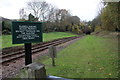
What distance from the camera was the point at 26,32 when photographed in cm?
396

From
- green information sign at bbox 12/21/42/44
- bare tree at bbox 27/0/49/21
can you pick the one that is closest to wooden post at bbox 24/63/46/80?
green information sign at bbox 12/21/42/44

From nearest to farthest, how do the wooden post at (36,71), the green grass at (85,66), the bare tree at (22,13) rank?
the wooden post at (36,71) → the green grass at (85,66) → the bare tree at (22,13)

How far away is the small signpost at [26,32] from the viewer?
3.84m

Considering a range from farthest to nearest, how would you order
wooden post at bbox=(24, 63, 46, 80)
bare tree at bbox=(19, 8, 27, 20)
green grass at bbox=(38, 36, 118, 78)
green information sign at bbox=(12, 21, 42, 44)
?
bare tree at bbox=(19, 8, 27, 20), green grass at bbox=(38, 36, 118, 78), green information sign at bbox=(12, 21, 42, 44), wooden post at bbox=(24, 63, 46, 80)

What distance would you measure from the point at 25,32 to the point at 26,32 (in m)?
0.03

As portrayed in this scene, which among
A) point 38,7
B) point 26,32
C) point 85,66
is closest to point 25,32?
point 26,32

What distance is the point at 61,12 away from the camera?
214ft

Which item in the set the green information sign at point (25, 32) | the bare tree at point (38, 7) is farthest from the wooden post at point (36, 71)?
the bare tree at point (38, 7)

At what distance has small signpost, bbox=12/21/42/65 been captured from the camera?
12.6ft

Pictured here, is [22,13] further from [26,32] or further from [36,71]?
[36,71]

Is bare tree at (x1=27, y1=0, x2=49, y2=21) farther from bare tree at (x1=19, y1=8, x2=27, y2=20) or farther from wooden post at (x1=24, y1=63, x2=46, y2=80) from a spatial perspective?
wooden post at (x1=24, y1=63, x2=46, y2=80)

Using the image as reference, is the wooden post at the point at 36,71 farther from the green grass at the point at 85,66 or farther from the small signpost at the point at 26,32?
the green grass at the point at 85,66

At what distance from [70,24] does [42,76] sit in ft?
228

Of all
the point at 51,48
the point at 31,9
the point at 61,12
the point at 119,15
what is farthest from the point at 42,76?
the point at 61,12
